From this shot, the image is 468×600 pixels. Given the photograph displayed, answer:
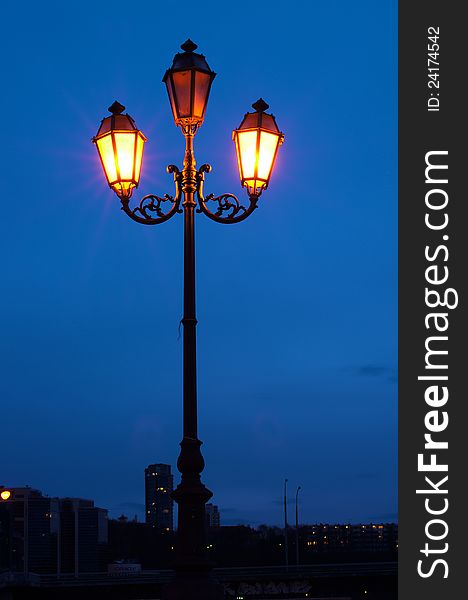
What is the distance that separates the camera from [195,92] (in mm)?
9945

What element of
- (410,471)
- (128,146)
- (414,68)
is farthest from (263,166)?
(410,471)

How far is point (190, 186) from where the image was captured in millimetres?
9898

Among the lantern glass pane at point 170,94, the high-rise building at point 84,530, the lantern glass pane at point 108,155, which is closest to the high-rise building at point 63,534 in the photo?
the high-rise building at point 84,530

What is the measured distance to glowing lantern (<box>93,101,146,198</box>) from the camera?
1021 centimetres

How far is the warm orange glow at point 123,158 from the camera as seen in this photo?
10.2 m

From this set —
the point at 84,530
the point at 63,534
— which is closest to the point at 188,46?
the point at 84,530

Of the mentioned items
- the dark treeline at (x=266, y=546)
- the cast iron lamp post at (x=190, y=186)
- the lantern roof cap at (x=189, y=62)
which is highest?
the lantern roof cap at (x=189, y=62)

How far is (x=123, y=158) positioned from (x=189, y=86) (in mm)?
989

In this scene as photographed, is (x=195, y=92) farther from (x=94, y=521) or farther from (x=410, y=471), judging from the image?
(x=94, y=521)

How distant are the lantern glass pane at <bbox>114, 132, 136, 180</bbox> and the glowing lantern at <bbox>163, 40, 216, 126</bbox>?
54 centimetres

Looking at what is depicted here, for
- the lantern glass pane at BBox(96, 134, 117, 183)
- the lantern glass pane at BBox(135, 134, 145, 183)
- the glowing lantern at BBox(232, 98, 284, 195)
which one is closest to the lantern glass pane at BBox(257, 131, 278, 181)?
the glowing lantern at BBox(232, 98, 284, 195)

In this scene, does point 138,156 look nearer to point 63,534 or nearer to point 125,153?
point 125,153

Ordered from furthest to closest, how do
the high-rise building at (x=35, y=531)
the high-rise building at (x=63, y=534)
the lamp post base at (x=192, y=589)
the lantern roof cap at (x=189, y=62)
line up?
the high-rise building at (x=63, y=534) → the high-rise building at (x=35, y=531) → the lantern roof cap at (x=189, y=62) → the lamp post base at (x=192, y=589)

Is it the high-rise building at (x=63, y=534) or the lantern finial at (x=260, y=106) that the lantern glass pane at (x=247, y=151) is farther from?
the high-rise building at (x=63, y=534)
